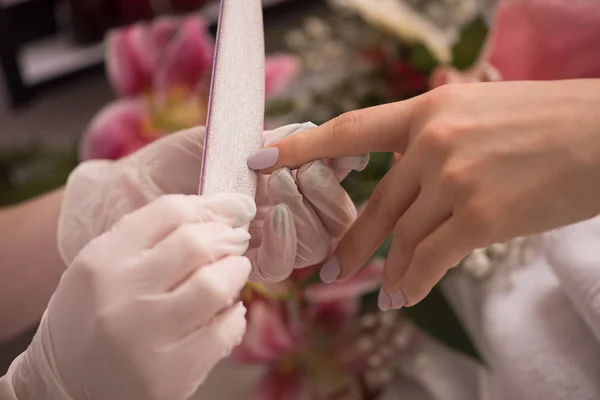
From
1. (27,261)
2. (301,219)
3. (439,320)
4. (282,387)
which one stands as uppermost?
(301,219)

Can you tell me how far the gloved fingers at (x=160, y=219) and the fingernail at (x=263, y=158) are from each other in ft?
0.14

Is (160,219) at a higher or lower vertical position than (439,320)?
higher

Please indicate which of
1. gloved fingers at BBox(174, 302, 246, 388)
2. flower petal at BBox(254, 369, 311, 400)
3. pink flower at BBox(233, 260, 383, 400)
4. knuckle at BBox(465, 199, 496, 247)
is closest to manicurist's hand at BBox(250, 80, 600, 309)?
knuckle at BBox(465, 199, 496, 247)

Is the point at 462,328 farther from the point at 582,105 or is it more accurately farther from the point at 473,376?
the point at 582,105

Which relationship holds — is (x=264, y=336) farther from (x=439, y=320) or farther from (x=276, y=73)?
(x=276, y=73)

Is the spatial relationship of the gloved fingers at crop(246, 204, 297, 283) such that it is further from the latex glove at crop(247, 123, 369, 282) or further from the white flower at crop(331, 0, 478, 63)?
the white flower at crop(331, 0, 478, 63)

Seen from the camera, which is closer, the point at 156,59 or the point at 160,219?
the point at 160,219

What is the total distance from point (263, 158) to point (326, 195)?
0.05 metres

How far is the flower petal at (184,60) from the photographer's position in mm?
731

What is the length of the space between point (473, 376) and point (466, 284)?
0.35ft

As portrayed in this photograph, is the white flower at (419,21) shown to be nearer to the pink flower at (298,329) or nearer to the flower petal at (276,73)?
the flower petal at (276,73)

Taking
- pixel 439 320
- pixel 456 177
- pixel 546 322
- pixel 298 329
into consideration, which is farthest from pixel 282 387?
pixel 456 177

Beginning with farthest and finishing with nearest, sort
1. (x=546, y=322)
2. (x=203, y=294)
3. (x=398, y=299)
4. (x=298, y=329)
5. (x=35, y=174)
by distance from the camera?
(x=35, y=174) → (x=298, y=329) → (x=546, y=322) → (x=398, y=299) → (x=203, y=294)

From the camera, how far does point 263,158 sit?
0.42 m
